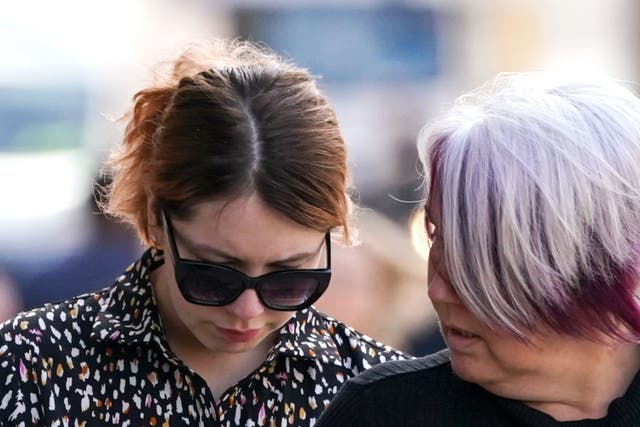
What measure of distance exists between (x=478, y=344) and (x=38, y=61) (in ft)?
8.53

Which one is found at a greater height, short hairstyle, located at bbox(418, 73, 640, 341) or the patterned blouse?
short hairstyle, located at bbox(418, 73, 640, 341)

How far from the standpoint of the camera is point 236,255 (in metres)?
2.38

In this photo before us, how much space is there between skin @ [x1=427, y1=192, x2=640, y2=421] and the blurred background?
2157mm

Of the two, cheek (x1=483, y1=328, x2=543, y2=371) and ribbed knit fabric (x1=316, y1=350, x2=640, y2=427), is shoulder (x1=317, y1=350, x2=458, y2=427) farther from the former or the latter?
cheek (x1=483, y1=328, x2=543, y2=371)

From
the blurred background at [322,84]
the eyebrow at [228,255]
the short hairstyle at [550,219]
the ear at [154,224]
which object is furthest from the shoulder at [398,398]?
the blurred background at [322,84]

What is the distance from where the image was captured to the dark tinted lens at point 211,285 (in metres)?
2.38

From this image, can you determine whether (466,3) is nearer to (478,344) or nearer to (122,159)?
(122,159)

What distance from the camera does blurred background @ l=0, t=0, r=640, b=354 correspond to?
160 inches

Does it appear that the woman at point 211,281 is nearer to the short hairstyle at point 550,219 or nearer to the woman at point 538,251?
the woman at point 538,251

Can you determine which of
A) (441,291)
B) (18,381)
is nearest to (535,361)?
(441,291)

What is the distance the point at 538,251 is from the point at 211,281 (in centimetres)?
76

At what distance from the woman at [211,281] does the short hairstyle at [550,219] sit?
57cm

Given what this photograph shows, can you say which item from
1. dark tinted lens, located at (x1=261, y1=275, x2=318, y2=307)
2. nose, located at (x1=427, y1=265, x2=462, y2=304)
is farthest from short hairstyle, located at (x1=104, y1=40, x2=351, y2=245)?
nose, located at (x1=427, y1=265, x2=462, y2=304)

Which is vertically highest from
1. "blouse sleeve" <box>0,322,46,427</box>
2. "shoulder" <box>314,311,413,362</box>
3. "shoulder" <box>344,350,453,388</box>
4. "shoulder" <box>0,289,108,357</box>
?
"shoulder" <box>344,350,453,388</box>
